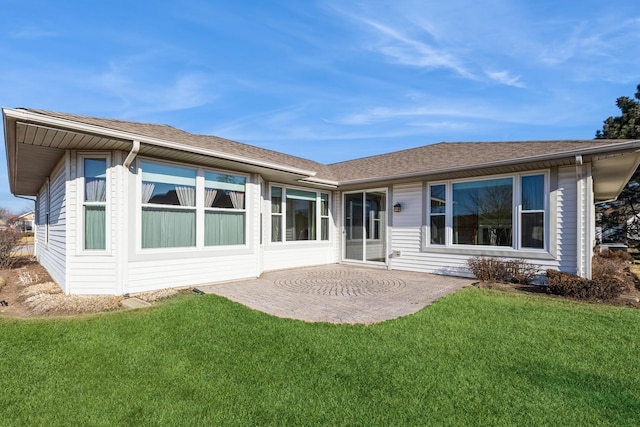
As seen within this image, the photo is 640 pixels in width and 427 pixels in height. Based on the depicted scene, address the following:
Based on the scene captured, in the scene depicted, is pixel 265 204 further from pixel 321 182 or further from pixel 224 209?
pixel 321 182

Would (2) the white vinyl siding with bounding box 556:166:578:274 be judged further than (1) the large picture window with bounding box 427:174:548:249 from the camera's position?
No

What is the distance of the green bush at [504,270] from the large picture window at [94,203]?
27.3ft

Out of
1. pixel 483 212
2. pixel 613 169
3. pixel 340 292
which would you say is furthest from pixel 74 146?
pixel 613 169

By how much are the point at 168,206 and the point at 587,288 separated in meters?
8.43

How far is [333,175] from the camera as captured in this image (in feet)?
39.1

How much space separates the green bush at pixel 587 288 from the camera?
18.7 feet

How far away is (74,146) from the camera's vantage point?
18.6ft

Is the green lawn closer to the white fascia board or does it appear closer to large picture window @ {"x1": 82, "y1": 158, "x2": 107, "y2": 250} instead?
large picture window @ {"x1": 82, "y1": 158, "x2": 107, "y2": 250}

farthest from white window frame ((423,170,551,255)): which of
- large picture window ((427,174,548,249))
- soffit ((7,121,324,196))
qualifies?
soffit ((7,121,324,196))

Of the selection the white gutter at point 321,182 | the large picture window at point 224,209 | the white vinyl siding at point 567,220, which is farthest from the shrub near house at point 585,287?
the large picture window at point 224,209

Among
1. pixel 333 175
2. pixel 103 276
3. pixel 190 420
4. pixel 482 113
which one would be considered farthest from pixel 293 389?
pixel 482 113

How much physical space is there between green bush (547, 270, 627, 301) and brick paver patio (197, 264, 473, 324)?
5.94ft

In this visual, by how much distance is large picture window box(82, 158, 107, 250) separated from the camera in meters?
5.88

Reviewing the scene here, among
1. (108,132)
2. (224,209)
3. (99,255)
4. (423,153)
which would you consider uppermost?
(423,153)
